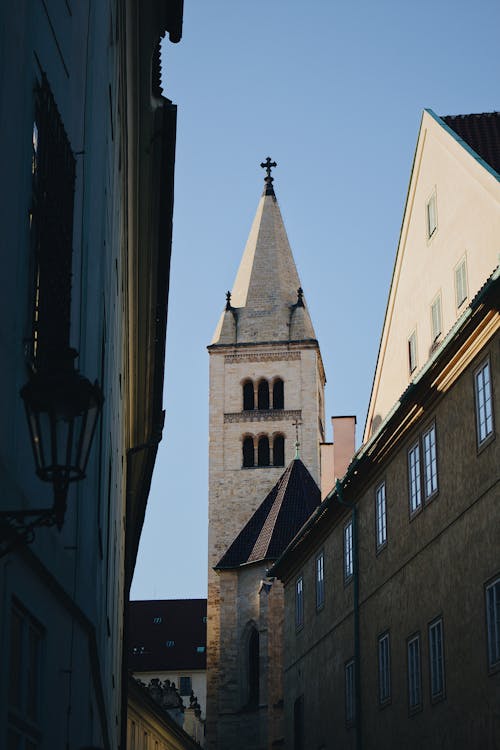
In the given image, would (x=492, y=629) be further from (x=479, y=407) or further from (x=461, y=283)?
(x=461, y=283)

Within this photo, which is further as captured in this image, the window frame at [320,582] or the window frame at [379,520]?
the window frame at [320,582]

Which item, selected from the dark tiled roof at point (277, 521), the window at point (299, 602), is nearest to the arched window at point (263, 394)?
the dark tiled roof at point (277, 521)

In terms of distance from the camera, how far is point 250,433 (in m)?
77.8

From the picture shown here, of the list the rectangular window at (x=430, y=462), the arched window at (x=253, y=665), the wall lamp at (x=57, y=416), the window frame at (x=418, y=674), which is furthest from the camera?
the arched window at (x=253, y=665)

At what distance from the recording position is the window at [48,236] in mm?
7766

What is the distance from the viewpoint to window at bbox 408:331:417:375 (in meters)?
27.1

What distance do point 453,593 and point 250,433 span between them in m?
59.1

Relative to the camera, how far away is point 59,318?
805 centimetres

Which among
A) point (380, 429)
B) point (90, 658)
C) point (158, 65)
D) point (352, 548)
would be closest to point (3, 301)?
point (90, 658)

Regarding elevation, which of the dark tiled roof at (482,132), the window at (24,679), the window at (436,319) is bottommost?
the window at (24,679)

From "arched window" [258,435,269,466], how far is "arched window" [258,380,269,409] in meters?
2.54

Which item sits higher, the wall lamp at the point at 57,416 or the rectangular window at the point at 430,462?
the rectangular window at the point at 430,462

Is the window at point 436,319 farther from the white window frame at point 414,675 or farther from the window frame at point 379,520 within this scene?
the white window frame at point 414,675

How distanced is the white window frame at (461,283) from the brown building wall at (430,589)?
10.1 ft
